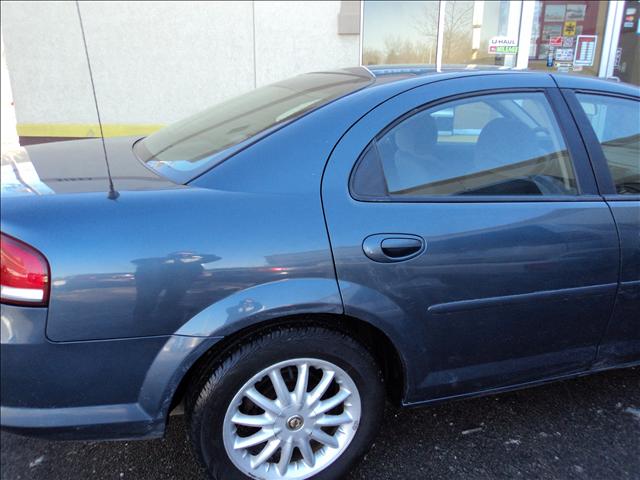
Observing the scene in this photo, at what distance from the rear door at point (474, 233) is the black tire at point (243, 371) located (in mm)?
150

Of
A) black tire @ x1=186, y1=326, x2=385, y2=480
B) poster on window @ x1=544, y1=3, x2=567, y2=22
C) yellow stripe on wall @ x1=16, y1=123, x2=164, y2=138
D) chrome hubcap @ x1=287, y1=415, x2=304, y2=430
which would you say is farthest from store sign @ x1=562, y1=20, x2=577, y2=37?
chrome hubcap @ x1=287, y1=415, x2=304, y2=430

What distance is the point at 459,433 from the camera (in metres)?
2.41

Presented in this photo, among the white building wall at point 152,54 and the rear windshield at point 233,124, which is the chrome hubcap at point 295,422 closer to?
the rear windshield at point 233,124

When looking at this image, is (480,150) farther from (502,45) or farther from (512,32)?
(512,32)

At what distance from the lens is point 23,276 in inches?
62.5

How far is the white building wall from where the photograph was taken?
650 cm

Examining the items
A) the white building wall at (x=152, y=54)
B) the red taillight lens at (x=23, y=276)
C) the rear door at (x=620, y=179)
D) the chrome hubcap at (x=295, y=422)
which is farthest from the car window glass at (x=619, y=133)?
the white building wall at (x=152, y=54)

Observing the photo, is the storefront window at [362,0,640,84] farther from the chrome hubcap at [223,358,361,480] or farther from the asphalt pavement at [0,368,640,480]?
the chrome hubcap at [223,358,361,480]

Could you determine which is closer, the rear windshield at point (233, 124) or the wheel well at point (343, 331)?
the wheel well at point (343, 331)

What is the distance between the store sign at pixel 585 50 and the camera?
7043 mm

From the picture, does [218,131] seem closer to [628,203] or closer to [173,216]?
[173,216]

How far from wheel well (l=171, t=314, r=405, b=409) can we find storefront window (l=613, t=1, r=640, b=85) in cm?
667

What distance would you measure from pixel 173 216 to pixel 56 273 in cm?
38

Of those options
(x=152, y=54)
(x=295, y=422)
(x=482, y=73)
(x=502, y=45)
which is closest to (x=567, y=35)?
(x=502, y=45)
